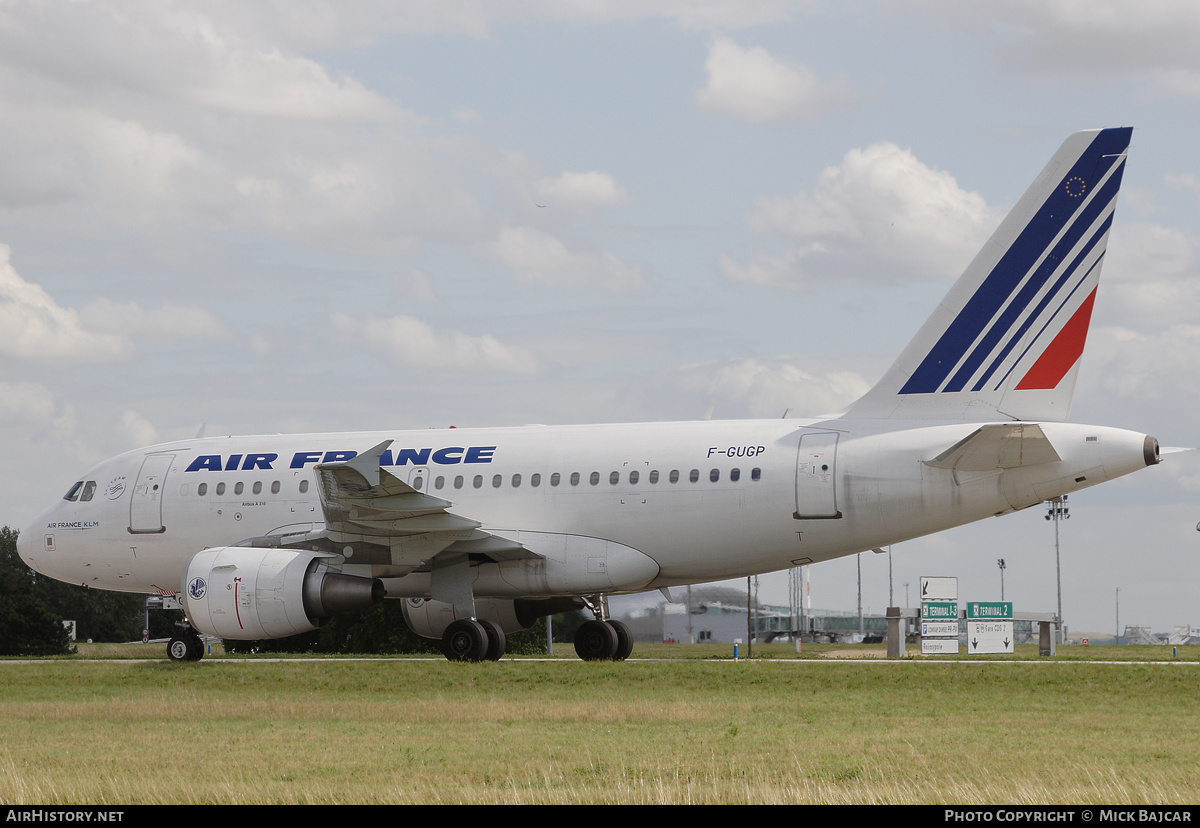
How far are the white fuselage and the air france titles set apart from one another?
0.04 meters

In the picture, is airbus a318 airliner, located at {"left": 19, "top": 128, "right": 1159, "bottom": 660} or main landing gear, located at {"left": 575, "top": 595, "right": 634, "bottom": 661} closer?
airbus a318 airliner, located at {"left": 19, "top": 128, "right": 1159, "bottom": 660}

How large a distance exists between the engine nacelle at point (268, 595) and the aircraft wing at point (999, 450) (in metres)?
9.41

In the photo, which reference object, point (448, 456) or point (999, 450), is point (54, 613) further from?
point (999, 450)

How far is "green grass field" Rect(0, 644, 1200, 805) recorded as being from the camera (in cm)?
955

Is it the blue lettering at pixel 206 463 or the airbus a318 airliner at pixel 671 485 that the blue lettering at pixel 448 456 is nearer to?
the airbus a318 airliner at pixel 671 485

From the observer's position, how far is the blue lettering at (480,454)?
24578mm

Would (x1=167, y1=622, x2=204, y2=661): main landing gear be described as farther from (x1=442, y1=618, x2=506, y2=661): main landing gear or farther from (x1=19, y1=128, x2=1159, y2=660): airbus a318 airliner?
(x1=442, y1=618, x2=506, y2=661): main landing gear

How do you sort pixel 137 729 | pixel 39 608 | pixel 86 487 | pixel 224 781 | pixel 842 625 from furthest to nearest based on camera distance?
pixel 842 625 < pixel 39 608 < pixel 86 487 < pixel 137 729 < pixel 224 781

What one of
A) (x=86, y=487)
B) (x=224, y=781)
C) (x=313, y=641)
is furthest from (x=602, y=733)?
(x=313, y=641)

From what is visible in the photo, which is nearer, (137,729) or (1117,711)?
(137,729)

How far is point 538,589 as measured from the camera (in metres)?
23.7

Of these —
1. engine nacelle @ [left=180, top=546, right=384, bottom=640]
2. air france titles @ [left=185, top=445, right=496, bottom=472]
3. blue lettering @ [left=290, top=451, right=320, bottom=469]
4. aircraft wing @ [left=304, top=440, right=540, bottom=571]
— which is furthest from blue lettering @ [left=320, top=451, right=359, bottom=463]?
engine nacelle @ [left=180, top=546, right=384, bottom=640]

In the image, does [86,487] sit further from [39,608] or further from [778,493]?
[39,608]
